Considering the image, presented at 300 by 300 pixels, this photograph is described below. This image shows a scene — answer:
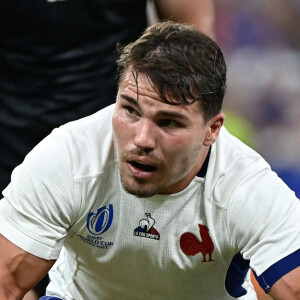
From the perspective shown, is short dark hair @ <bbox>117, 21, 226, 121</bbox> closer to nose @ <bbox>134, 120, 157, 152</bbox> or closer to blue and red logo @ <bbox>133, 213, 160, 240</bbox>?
nose @ <bbox>134, 120, 157, 152</bbox>

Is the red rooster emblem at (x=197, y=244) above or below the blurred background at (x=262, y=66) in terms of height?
above

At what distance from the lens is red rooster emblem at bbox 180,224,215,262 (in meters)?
2.15

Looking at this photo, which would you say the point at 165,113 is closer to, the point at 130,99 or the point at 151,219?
the point at 130,99

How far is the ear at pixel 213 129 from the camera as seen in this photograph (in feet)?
7.03

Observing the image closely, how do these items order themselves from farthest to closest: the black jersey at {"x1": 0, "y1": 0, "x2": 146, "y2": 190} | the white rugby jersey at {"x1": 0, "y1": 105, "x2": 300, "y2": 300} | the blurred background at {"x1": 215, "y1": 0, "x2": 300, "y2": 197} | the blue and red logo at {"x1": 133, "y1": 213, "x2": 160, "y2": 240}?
the blurred background at {"x1": 215, "y1": 0, "x2": 300, "y2": 197}
the black jersey at {"x1": 0, "y1": 0, "x2": 146, "y2": 190}
the blue and red logo at {"x1": 133, "y1": 213, "x2": 160, "y2": 240}
the white rugby jersey at {"x1": 0, "y1": 105, "x2": 300, "y2": 300}

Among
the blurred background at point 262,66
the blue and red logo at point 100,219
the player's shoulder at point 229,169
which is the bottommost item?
the blurred background at point 262,66

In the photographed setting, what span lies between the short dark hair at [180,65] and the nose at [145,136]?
0.07 meters

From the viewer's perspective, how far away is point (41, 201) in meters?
2.08

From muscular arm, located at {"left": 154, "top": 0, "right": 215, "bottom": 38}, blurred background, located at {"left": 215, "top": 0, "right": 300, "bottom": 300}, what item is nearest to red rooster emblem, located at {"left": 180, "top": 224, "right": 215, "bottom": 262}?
muscular arm, located at {"left": 154, "top": 0, "right": 215, "bottom": 38}

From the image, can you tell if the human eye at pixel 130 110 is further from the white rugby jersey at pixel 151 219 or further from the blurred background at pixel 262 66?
the blurred background at pixel 262 66

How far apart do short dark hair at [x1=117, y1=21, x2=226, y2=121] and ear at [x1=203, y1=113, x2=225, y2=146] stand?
32 millimetres

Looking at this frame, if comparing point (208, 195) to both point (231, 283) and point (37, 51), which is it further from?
point (37, 51)

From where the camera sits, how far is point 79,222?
85.4 inches

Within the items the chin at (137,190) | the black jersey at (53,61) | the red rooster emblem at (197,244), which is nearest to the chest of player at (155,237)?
the red rooster emblem at (197,244)
